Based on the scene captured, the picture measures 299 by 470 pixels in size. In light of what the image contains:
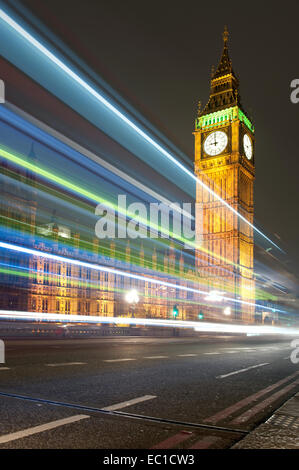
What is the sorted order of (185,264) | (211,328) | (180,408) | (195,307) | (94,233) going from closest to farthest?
1. (180,408)
2. (211,328)
3. (94,233)
4. (195,307)
5. (185,264)

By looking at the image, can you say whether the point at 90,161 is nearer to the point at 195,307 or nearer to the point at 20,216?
the point at 20,216

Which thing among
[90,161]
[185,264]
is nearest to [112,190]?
[90,161]

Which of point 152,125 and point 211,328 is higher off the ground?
point 152,125

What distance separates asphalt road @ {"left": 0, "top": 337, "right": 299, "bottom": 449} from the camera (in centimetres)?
383

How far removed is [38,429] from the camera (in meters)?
4.04

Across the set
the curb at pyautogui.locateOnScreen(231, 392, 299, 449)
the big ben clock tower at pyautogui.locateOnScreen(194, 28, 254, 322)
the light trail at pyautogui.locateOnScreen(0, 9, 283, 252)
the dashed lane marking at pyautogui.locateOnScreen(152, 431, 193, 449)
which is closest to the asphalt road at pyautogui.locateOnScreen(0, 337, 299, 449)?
the dashed lane marking at pyautogui.locateOnScreen(152, 431, 193, 449)

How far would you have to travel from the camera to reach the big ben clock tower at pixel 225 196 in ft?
294

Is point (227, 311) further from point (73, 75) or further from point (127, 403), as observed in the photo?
point (127, 403)

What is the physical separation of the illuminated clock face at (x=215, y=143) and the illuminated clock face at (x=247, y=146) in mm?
5423

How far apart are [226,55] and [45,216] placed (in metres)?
65.4

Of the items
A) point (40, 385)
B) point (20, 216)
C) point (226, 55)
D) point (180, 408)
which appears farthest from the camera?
point (226, 55)

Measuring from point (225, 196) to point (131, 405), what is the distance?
295 ft

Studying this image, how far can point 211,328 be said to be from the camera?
52406 millimetres

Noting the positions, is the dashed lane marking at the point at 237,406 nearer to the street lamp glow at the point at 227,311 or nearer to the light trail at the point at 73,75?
the light trail at the point at 73,75
